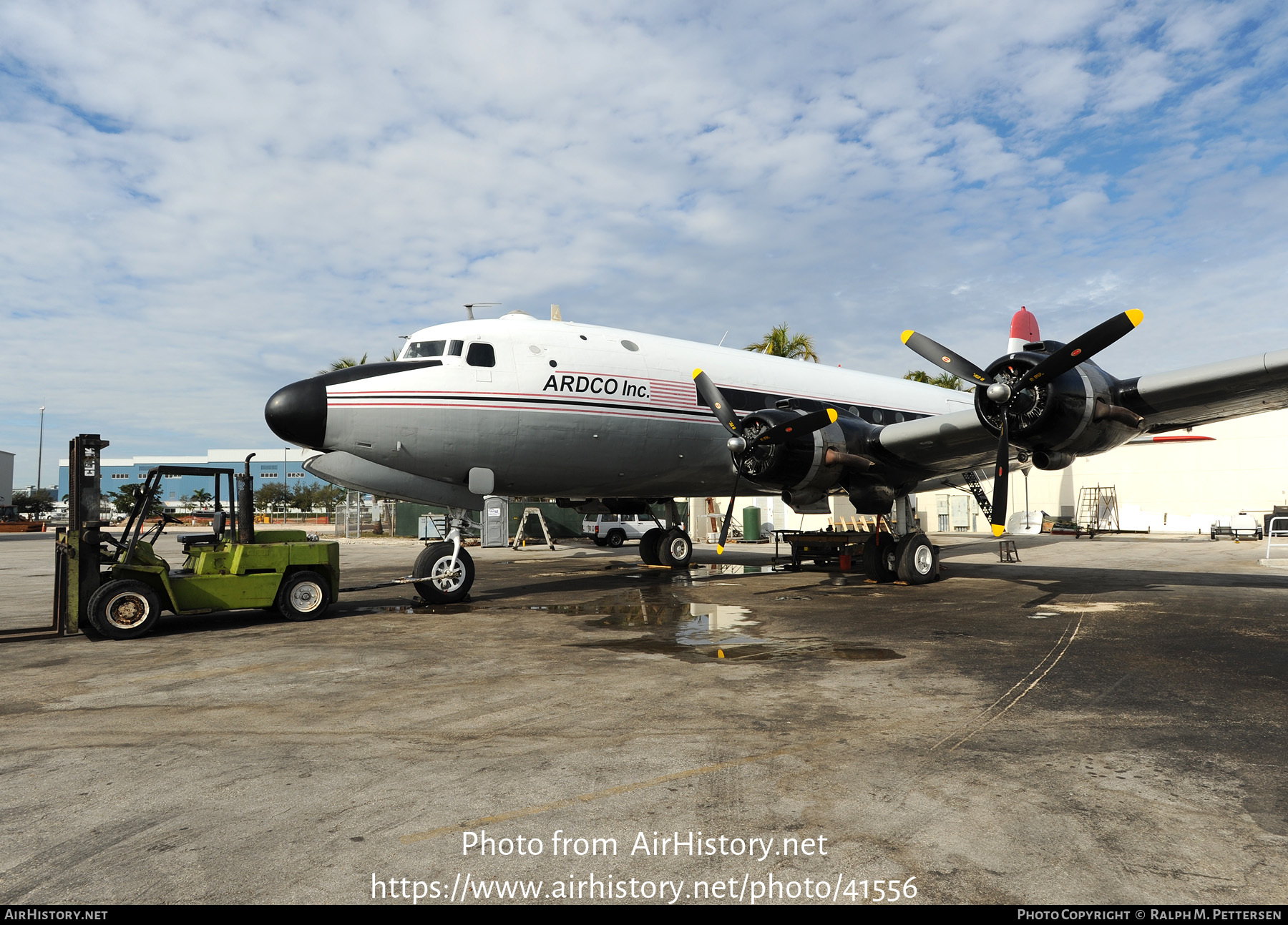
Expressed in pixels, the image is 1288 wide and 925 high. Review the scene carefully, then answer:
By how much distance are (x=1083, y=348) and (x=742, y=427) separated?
564 cm

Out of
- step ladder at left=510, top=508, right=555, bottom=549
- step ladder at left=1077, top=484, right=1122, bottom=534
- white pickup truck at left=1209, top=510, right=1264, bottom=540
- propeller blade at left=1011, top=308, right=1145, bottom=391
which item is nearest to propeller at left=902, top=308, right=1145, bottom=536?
propeller blade at left=1011, top=308, right=1145, bottom=391

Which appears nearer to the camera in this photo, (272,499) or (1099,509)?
(1099,509)

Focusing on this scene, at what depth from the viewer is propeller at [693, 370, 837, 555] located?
44.3 ft

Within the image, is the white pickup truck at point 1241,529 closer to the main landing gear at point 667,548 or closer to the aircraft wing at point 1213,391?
the aircraft wing at point 1213,391

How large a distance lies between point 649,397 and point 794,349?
22.8m

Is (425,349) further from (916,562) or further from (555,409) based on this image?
(916,562)

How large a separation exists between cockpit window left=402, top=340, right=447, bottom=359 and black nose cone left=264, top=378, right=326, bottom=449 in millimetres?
1724

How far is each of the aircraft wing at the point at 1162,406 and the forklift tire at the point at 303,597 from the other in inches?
414

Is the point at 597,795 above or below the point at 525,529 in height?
below

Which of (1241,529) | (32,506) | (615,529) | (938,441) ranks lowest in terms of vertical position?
(1241,529)

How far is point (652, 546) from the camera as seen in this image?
21.3 metres

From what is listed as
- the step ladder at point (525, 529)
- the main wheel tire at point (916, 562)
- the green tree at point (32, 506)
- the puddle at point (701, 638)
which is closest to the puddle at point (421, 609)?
the puddle at point (701, 638)

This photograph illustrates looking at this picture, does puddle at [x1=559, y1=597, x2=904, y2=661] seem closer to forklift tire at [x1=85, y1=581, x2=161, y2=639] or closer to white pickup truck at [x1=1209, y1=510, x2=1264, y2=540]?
forklift tire at [x1=85, y1=581, x2=161, y2=639]

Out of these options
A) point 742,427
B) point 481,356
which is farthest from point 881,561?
point 481,356
